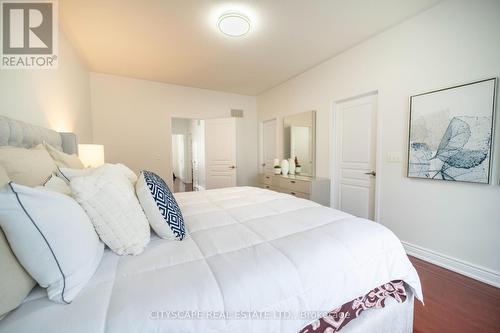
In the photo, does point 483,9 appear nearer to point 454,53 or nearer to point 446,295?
point 454,53

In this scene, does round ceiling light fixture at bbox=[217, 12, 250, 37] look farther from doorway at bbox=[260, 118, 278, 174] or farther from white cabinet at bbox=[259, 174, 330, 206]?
doorway at bbox=[260, 118, 278, 174]

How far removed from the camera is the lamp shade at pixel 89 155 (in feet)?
7.35

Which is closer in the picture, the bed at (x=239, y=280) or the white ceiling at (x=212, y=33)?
the bed at (x=239, y=280)

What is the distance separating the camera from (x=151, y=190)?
1.02 m

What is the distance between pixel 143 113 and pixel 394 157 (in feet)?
13.7

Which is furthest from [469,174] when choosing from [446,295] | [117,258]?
[117,258]

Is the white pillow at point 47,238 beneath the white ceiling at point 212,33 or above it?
beneath

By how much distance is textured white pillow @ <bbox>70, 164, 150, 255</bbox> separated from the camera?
792 millimetres

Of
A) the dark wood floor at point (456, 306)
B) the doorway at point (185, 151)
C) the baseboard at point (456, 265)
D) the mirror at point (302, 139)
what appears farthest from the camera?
the doorway at point (185, 151)

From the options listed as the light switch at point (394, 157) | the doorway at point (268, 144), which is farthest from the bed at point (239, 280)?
the doorway at point (268, 144)

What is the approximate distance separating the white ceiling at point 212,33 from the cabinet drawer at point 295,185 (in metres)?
1.91

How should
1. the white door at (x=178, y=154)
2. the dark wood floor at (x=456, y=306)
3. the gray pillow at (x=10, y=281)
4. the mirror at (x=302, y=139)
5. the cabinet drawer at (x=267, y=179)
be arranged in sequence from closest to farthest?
the gray pillow at (x=10, y=281) < the dark wood floor at (x=456, y=306) < the mirror at (x=302, y=139) < the cabinet drawer at (x=267, y=179) < the white door at (x=178, y=154)

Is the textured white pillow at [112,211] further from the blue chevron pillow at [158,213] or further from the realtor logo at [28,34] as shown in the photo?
the realtor logo at [28,34]

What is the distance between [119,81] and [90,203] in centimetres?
→ 372
